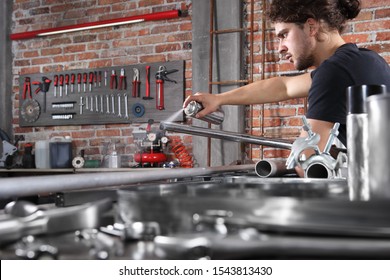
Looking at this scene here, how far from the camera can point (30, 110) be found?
4352 millimetres

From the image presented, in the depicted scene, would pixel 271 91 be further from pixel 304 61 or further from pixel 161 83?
pixel 161 83

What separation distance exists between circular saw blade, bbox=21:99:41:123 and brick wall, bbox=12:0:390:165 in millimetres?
116

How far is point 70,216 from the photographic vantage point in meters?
0.38

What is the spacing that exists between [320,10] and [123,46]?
8.41 feet

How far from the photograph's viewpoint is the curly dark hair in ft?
5.54

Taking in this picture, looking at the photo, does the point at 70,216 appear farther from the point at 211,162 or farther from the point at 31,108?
the point at 31,108

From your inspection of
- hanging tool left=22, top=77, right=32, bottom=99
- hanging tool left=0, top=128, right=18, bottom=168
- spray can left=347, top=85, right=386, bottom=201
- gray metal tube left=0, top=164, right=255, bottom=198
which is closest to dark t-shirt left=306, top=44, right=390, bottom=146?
gray metal tube left=0, top=164, right=255, bottom=198

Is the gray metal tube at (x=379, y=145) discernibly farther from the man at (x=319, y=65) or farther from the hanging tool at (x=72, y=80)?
the hanging tool at (x=72, y=80)

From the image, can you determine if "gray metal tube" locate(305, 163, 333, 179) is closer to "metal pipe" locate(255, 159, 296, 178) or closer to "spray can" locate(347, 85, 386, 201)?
"metal pipe" locate(255, 159, 296, 178)

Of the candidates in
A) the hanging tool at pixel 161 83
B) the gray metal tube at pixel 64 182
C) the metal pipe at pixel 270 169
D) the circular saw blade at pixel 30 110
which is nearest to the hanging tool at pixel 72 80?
the circular saw blade at pixel 30 110

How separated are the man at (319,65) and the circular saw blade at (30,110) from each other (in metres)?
2.75

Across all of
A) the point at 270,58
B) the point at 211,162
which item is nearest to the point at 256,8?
the point at 270,58

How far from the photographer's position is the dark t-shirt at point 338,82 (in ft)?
4.77

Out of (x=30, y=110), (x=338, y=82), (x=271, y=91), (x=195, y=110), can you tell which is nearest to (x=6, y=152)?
(x=30, y=110)
